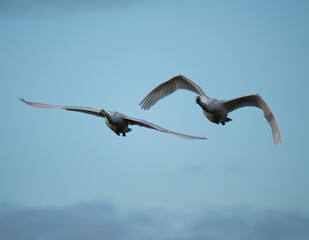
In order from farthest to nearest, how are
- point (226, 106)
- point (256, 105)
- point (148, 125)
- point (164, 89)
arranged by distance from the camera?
1. point (164, 89)
2. point (226, 106)
3. point (256, 105)
4. point (148, 125)

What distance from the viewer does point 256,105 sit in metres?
35.0

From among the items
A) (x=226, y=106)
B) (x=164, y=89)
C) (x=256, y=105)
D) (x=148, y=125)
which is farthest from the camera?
(x=164, y=89)

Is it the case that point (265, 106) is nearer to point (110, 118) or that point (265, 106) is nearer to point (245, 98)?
point (245, 98)

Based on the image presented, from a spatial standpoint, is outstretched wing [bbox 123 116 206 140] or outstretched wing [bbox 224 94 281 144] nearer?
outstretched wing [bbox 123 116 206 140]

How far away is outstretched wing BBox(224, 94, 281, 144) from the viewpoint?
112 ft

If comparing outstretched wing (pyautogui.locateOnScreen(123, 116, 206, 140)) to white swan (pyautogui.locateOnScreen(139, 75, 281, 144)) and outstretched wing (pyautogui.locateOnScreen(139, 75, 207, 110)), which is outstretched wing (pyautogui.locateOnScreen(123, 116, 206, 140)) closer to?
white swan (pyautogui.locateOnScreen(139, 75, 281, 144))

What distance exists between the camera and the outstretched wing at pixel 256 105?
1345 inches

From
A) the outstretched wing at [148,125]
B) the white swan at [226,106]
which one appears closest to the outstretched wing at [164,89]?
the white swan at [226,106]

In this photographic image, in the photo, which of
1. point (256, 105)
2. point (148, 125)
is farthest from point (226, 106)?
point (148, 125)

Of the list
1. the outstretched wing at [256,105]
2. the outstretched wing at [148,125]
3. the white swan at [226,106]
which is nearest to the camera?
the outstretched wing at [148,125]

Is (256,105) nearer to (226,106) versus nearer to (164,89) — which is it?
(226,106)

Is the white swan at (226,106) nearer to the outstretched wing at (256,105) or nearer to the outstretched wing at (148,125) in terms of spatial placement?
the outstretched wing at (256,105)

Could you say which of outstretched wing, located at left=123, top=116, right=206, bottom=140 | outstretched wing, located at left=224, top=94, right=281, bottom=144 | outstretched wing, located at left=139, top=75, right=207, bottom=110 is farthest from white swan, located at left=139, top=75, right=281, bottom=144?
outstretched wing, located at left=123, top=116, right=206, bottom=140

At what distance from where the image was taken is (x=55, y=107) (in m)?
36.8
